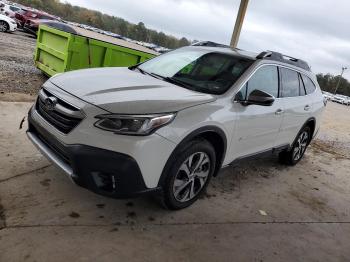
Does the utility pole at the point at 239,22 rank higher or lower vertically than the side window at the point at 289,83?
higher

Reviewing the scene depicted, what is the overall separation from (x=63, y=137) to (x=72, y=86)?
59 centimetres

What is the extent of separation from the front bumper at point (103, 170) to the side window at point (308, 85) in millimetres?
3881

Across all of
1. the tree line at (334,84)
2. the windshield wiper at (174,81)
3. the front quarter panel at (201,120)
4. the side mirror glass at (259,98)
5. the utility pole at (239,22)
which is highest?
the utility pole at (239,22)

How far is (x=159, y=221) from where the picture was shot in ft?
13.3

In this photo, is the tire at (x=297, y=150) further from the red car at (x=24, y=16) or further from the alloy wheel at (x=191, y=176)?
the red car at (x=24, y=16)

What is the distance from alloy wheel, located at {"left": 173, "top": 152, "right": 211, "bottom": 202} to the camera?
4059mm

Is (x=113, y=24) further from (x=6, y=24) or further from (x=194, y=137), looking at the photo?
(x=194, y=137)

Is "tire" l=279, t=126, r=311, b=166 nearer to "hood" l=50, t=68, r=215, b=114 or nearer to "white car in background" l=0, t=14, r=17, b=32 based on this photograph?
"hood" l=50, t=68, r=215, b=114

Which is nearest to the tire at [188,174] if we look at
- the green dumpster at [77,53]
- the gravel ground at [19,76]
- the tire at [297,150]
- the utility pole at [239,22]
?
the tire at [297,150]

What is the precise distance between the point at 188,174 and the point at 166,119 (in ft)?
2.64

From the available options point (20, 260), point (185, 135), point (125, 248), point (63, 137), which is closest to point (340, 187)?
point (185, 135)

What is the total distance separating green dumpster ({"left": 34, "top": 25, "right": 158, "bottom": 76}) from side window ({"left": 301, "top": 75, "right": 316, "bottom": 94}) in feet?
14.1

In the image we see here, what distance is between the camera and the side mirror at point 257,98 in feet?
14.3

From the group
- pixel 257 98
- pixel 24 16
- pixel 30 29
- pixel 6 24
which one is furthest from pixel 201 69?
pixel 24 16
